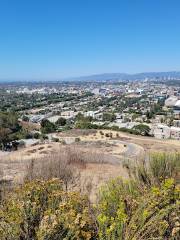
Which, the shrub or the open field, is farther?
the open field

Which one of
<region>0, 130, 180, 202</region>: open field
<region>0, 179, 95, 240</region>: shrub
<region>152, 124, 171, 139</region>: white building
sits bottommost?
<region>152, 124, 171, 139</region>: white building

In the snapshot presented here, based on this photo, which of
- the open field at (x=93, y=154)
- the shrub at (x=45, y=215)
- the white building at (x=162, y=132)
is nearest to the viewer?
the shrub at (x=45, y=215)

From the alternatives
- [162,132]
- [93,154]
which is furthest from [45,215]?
[162,132]

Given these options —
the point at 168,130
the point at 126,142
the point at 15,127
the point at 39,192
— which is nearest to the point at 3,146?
the point at 126,142

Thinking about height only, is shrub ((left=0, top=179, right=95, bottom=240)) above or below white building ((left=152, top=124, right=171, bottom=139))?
above

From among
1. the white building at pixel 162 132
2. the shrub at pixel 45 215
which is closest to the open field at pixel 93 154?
the shrub at pixel 45 215

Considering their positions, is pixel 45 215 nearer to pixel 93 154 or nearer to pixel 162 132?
pixel 93 154

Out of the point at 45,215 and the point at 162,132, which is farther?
the point at 162,132

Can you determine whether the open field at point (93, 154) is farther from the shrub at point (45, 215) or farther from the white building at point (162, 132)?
the white building at point (162, 132)

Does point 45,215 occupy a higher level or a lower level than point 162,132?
higher

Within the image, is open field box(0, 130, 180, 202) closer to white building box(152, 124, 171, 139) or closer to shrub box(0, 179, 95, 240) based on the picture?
shrub box(0, 179, 95, 240)

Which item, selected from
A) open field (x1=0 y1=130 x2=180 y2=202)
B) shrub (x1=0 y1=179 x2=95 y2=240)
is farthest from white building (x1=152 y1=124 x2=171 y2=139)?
shrub (x1=0 y1=179 x2=95 y2=240)

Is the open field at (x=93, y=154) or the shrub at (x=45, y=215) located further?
the open field at (x=93, y=154)
